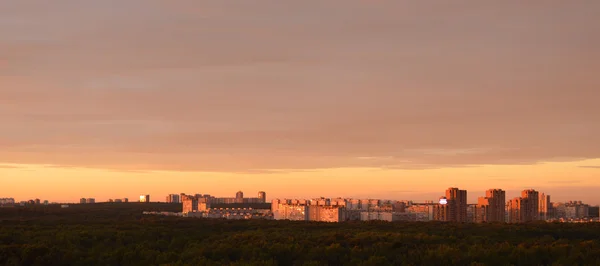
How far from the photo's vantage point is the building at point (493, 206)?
168250 mm

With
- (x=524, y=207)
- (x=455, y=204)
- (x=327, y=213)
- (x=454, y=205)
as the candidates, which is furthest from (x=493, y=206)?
(x=327, y=213)

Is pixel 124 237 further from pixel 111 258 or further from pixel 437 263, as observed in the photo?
pixel 437 263

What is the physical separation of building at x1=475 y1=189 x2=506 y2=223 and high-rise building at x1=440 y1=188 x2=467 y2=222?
5178mm

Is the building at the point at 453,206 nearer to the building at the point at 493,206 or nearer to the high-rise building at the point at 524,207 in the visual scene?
the building at the point at 493,206

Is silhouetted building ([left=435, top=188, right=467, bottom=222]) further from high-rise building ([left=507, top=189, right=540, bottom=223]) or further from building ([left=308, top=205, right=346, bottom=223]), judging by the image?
building ([left=308, top=205, right=346, bottom=223])

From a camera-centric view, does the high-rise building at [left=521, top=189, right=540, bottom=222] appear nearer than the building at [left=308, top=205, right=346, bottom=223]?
No

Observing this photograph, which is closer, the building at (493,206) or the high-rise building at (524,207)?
the high-rise building at (524,207)

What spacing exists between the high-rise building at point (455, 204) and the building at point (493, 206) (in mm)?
5178

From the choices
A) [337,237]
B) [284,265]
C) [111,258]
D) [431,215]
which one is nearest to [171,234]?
[337,237]

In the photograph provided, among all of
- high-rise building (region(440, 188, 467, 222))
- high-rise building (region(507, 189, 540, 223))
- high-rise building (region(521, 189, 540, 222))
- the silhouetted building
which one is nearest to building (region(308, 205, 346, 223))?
the silhouetted building

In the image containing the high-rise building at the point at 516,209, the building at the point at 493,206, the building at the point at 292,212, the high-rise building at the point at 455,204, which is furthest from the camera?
the building at the point at 292,212

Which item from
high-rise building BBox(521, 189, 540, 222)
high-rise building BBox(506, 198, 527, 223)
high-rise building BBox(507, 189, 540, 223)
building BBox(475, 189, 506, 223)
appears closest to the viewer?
high-rise building BBox(506, 198, 527, 223)

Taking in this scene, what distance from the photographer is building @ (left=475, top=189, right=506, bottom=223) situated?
168250mm

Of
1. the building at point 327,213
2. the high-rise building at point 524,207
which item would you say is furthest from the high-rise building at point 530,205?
the building at point 327,213
